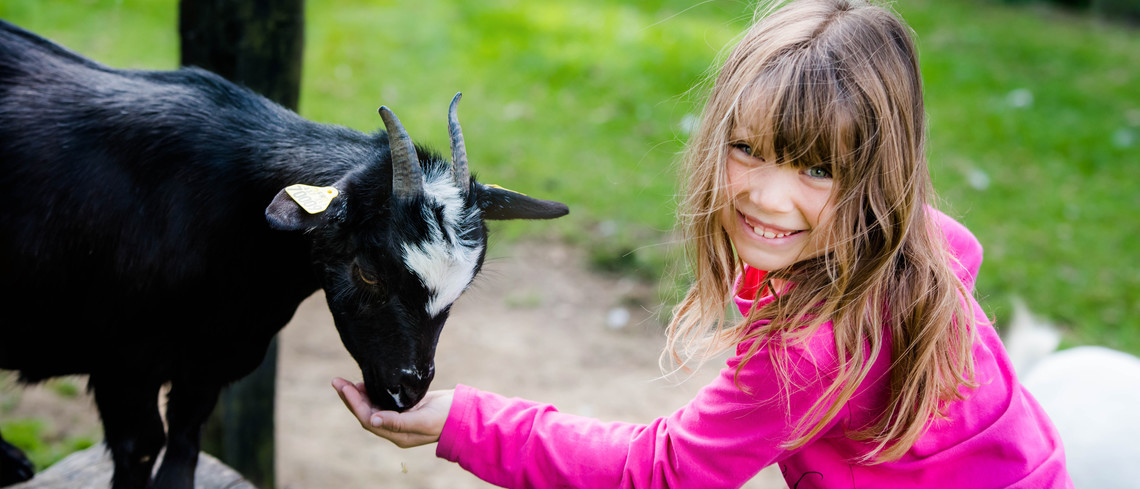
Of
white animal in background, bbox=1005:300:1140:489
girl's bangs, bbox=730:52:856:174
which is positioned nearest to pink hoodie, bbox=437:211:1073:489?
girl's bangs, bbox=730:52:856:174

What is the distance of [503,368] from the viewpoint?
4812 millimetres

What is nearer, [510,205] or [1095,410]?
[510,205]

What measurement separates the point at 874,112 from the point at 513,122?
5.80 m

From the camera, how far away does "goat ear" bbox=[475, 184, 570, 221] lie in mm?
2379

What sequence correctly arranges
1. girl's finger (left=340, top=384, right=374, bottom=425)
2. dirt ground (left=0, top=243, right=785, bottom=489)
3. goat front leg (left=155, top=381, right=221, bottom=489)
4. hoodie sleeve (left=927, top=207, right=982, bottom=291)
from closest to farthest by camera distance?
1. girl's finger (left=340, top=384, right=374, bottom=425)
2. hoodie sleeve (left=927, top=207, right=982, bottom=291)
3. goat front leg (left=155, top=381, right=221, bottom=489)
4. dirt ground (left=0, top=243, right=785, bottom=489)

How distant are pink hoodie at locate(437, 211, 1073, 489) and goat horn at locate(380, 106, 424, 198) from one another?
54 centimetres

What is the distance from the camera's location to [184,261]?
2.28m

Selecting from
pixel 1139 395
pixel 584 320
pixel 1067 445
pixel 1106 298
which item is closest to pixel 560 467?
pixel 1067 445

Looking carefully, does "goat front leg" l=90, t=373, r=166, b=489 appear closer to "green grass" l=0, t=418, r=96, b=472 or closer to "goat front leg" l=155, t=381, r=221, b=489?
"goat front leg" l=155, t=381, r=221, b=489

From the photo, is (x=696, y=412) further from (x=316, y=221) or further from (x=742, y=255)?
(x=316, y=221)

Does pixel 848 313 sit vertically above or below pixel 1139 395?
above

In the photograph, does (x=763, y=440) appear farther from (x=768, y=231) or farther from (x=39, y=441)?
(x=39, y=441)

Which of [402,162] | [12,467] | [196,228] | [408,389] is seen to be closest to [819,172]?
[402,162]

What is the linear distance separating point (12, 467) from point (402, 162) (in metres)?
1.85
